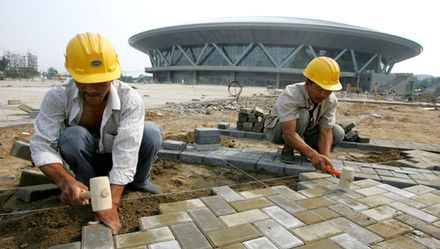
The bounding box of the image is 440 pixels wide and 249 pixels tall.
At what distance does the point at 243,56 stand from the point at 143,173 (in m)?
49.4

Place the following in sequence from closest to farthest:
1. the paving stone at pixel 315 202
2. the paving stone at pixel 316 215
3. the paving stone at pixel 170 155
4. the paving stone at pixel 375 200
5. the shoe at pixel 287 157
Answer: the paving stone at pixel 316 215
the paving stone at pixel 315 202
the paving stone at pixel 375 200
the shoe at pixel 287 157
the paving stone at pixel 170 155

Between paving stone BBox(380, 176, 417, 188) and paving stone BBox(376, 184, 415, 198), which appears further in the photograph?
paving stone BBox(380, 176, 417, 188)

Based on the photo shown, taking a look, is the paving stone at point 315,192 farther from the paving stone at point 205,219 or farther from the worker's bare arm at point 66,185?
the worker's bare arm at point 66,185

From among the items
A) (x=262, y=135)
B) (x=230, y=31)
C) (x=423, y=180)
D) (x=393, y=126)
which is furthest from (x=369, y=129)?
(x=230, y=31)

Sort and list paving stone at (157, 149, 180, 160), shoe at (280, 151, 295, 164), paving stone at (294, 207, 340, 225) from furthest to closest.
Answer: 1. paving stone at (157, 149, 180, 160)
2. shoe at (280, 151, 295, 164)
3. paving stone at (294, 207, 340, 225)

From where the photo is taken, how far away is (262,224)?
203cm

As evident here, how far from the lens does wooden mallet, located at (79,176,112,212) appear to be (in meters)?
1.67

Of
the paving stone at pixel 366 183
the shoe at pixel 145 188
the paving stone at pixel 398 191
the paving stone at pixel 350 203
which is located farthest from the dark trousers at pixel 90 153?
the paving stone at pixel 398 191

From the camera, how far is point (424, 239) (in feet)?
6.42

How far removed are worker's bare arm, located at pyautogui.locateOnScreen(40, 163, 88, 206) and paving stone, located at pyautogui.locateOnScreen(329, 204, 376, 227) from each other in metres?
1.85

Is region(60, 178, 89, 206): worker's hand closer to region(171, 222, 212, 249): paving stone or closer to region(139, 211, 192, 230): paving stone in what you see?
region(139, 211, 192, 230): paving stone

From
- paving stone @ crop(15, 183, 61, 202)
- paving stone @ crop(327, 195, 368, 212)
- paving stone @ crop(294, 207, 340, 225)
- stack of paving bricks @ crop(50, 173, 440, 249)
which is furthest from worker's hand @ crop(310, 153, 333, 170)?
paving stone @ crop(15, 183, 61, 202)

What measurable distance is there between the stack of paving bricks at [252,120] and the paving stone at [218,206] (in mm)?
3147

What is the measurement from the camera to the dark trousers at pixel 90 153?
2.17m
